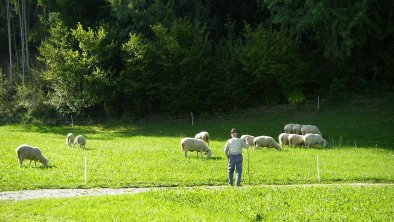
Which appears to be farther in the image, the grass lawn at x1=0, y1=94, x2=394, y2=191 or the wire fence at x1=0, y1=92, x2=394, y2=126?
the wire fence at x1=0, y1=92, x2=394, y2=126

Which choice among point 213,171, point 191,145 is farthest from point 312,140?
point 213,171

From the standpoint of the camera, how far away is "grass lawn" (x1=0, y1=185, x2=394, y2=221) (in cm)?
1655

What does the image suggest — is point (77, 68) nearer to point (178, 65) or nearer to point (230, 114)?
point (178, 65)

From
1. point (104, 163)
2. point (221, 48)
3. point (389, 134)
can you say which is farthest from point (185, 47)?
point (104, 163)

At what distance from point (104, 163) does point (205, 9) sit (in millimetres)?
34798

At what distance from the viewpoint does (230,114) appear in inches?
2076

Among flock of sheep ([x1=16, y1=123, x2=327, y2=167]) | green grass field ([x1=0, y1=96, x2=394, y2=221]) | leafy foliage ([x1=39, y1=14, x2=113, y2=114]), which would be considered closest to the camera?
green grass field ([x1=0, y1=96, x2=394, y2=221])

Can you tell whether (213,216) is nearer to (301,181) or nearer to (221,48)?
(301,181)

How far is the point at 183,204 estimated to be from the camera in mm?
18359

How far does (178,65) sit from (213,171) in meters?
29.0

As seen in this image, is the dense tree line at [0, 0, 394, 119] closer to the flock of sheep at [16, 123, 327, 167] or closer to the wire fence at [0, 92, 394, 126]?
the wire fence at [0, 92, 394, 126]

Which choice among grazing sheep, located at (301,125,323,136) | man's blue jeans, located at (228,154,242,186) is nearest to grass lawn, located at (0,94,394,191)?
man's blue jeans, located at (228,154,242,186)

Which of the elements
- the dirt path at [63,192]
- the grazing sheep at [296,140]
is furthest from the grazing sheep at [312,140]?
the dirt path at [63,192]

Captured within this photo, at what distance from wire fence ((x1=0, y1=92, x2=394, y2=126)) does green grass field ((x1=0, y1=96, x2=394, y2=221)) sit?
7.12ft
